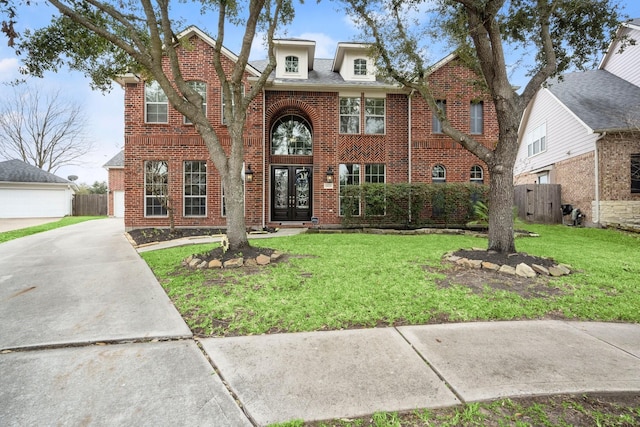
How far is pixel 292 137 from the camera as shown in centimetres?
1366

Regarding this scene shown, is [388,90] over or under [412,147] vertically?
over

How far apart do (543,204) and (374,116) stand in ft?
29.8

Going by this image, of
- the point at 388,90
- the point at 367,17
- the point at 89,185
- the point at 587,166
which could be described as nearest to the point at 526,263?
the point at 367,17

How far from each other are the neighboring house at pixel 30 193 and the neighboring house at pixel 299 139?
17.5 metres

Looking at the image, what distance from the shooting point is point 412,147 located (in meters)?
12.9

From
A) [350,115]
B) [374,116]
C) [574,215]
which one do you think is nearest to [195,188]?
[350,115]

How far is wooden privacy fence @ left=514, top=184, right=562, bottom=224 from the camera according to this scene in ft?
48.1

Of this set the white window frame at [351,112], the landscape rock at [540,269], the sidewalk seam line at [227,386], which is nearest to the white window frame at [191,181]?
the white window frame at [351,112]

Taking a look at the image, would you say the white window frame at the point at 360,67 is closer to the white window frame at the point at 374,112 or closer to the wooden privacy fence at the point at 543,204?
the white window frame at the point at 374,112

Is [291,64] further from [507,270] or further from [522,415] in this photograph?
[522,415]

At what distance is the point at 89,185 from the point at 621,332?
49.2 meters

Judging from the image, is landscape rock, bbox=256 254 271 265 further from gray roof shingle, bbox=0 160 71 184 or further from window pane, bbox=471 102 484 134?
gray roof shingle, bbox=0 160 71 184

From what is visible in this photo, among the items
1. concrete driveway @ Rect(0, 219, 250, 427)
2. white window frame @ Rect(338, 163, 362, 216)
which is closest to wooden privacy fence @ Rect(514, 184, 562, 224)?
white window frame @ Rect(338, 163, 362, 216)

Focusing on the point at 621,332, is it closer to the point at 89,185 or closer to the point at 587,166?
the point at 587,166
